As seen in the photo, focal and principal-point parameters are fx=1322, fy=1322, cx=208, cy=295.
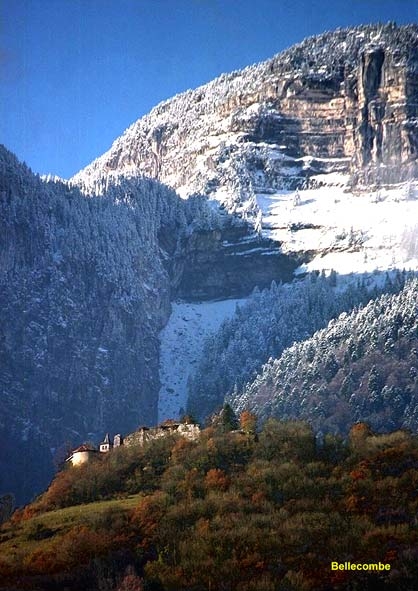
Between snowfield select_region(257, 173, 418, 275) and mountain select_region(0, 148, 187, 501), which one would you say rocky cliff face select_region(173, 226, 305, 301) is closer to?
snowfield select_region(257, 173, 418, 275)

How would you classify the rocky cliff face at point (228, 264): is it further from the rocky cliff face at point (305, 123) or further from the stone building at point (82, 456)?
the stone building at point (82, 456)

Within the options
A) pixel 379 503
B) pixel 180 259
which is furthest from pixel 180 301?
pixel 379 503

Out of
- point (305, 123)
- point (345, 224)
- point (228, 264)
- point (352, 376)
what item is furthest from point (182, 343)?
point (305, 123)

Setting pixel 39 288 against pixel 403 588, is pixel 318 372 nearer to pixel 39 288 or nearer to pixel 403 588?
pixel 39 288

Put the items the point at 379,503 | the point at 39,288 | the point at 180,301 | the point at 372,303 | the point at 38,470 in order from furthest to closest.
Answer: the point at 180,301 → the point at 39,288 → the point at 372,303 → the point at 38,470 → the point at 379,503

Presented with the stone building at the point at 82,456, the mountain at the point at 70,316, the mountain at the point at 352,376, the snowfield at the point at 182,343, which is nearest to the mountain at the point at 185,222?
the mountain at the point at 70,316
